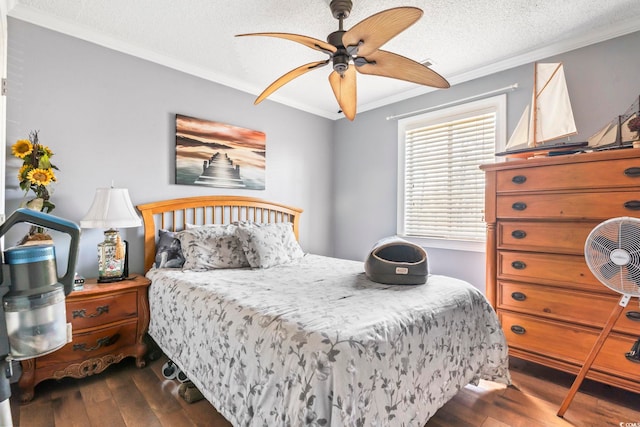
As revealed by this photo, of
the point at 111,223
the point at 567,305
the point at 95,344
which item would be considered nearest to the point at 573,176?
the point at 567,305

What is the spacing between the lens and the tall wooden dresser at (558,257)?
70.3 inches

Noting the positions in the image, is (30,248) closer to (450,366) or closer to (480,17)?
(450,366)

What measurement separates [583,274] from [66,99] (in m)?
3.72

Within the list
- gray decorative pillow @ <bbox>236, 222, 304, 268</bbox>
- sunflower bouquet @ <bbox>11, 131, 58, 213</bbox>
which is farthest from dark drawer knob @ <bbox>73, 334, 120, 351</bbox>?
gray decorative pillow @ <bbox>236, 222, 304, 268</bbox>

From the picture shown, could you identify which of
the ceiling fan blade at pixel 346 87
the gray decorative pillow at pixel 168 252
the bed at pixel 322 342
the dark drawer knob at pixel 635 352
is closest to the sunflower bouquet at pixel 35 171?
the gray decorative pillow at pixel 168 252

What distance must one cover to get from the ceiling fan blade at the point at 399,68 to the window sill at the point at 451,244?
1.60 metres

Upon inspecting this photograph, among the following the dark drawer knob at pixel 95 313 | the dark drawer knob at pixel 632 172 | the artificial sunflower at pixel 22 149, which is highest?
the artificial sunflower at pixel 22 149

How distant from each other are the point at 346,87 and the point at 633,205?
1.85 metres

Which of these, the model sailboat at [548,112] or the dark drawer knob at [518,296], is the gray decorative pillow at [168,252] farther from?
the model sailboat at [548,112]

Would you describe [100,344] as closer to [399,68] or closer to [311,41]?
[311,41]

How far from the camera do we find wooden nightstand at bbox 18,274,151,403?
1.84 meters

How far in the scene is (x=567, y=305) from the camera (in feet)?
6.41

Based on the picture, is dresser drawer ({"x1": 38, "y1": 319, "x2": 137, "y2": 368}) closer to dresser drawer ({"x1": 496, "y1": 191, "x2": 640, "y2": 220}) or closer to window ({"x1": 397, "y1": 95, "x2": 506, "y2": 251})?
window ({"x1": 397, "y1": 95, "x2": 506, "y2": 251})

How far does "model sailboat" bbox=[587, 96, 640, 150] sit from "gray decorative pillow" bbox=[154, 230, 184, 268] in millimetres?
3066
